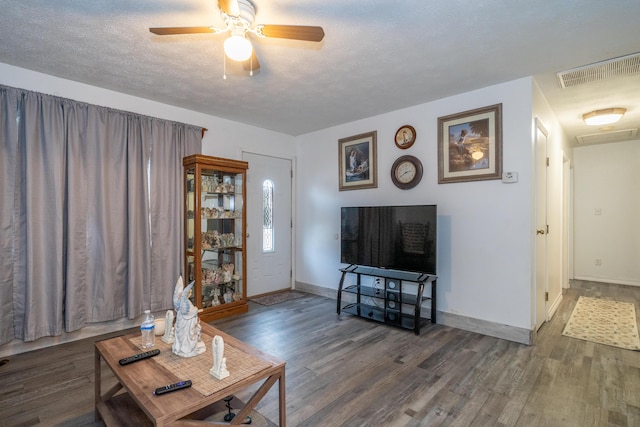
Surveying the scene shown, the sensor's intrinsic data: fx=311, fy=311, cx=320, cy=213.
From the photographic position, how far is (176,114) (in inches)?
152

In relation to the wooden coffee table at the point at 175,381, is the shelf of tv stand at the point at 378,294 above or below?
below

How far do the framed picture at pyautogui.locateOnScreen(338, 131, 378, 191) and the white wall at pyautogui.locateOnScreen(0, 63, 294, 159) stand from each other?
107cm

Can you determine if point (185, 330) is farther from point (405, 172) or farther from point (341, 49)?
point (405, 172)

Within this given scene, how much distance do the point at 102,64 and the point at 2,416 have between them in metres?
2.73

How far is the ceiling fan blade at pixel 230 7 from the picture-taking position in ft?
5.73

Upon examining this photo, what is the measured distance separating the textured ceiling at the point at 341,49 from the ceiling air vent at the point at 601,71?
0.09 meters

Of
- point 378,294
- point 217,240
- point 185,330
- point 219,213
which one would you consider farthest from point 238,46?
point 378,294

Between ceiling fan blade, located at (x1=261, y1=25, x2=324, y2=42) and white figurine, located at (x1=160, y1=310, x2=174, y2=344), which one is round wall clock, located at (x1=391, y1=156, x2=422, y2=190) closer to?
ceiling fan blade, located at (x1=261, y1=25, x2=324, y2=42)

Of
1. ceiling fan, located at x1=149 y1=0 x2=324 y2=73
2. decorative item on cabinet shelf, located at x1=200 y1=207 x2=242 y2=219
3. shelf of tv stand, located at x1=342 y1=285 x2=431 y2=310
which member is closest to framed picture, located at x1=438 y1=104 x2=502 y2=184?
shelf of tv stand, located at x1=342 y1=285 x2=431 y2=310

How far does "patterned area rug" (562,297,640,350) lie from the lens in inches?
123

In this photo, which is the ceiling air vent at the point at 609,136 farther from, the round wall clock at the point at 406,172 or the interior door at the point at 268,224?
the interior door at the point at 268,224

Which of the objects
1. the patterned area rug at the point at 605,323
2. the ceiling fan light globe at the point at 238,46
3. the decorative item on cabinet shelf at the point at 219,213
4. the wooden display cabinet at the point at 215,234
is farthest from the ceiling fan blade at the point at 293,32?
Result: the patterned area rug at the point at 605,323

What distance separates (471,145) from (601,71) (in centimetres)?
120

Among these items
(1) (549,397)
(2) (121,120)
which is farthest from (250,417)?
(2) (121,120)
